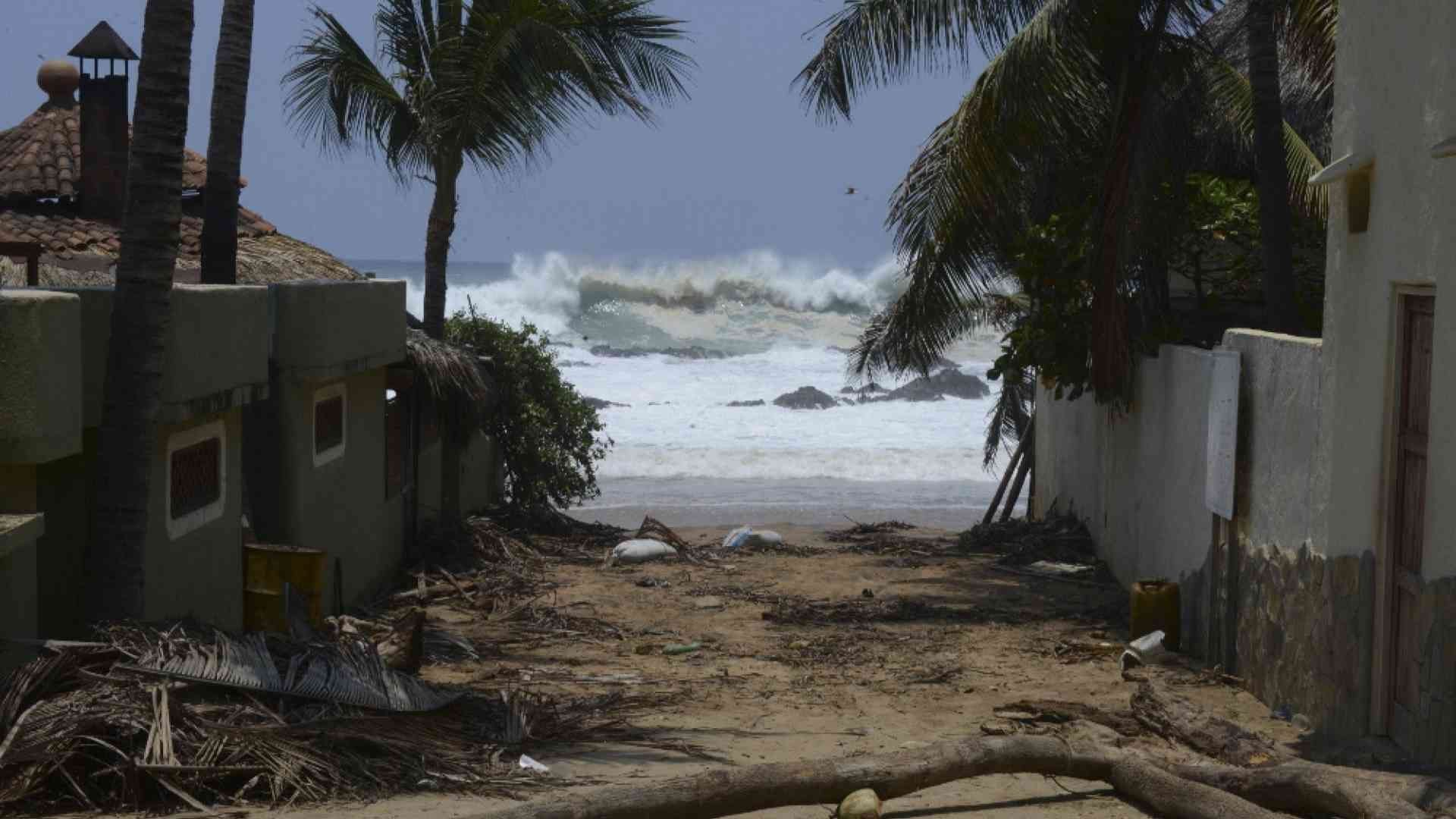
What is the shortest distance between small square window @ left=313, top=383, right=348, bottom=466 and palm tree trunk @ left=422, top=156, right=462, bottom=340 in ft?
14.7

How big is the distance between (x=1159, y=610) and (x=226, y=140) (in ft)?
23.7

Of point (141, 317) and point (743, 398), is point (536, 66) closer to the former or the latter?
point (141, 317)

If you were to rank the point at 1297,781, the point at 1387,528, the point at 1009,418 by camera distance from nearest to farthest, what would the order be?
Result: the point at 1297,781 → the point at 1387,528 → the point at 1009,418

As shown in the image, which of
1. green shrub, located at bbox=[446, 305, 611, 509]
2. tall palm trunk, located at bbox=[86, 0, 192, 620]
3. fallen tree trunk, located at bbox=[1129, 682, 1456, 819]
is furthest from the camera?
green shrub, located at bbox=[446, 305, 611, 509]

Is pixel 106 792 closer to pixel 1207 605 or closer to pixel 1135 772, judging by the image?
pixel 1135 772

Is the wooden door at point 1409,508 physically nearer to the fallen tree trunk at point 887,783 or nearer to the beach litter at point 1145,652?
the fallen tree trunk at point 887,783

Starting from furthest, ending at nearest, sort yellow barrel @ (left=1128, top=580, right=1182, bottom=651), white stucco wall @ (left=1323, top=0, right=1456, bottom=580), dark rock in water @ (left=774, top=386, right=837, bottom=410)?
dark rock in water @ (left=774, top=386, right=837, bottom=410) → yellow barrel @ (left=1128, top=580, right=1182, bottom=651) → white stucco wall @ (left=1323, top=0, right=1456, bottom=580)

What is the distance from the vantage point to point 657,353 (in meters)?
56.5

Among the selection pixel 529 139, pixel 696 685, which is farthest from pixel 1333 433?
pixel 529 139

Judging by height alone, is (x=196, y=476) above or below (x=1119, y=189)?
below

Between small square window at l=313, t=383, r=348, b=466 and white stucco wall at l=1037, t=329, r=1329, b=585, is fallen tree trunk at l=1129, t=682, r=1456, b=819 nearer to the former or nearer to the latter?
white stucco wall at l=1037, t=329, r=1329, b=585

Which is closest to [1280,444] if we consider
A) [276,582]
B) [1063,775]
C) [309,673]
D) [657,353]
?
[1063,775]

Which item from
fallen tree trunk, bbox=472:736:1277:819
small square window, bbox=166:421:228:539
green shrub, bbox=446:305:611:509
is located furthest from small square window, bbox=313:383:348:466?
fallen tree trunk, bbox=472:736:1277:819

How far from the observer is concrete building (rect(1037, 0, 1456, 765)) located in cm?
671
